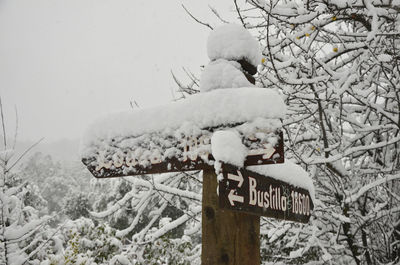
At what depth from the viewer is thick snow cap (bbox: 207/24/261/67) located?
1757mm

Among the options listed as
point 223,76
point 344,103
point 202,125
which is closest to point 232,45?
point 223,76

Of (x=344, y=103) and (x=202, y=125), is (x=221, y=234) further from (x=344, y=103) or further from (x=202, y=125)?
(x=344, y=103)

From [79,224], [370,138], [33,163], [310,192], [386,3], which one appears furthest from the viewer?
[33,163]

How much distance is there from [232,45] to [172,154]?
676 millimetres

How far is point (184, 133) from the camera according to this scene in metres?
1.44

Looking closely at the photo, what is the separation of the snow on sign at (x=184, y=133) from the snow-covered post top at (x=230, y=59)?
0.68ft

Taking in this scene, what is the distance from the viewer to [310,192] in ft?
6.81

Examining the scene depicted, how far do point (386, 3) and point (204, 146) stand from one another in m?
2.23

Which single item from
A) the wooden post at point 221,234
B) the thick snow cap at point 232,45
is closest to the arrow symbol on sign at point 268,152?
the wooden post at point 221,234

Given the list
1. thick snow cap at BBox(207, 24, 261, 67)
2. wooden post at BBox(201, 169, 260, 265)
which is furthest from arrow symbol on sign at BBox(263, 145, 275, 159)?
thick snow cap at BBox(207, 24, 261, 67)

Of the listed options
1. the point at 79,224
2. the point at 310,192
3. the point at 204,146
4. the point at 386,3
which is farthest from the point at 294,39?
the point at 79,224

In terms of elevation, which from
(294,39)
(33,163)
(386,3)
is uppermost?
(386,3)

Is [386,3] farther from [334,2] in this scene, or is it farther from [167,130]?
[167,130]

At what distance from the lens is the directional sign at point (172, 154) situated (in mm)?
1306
